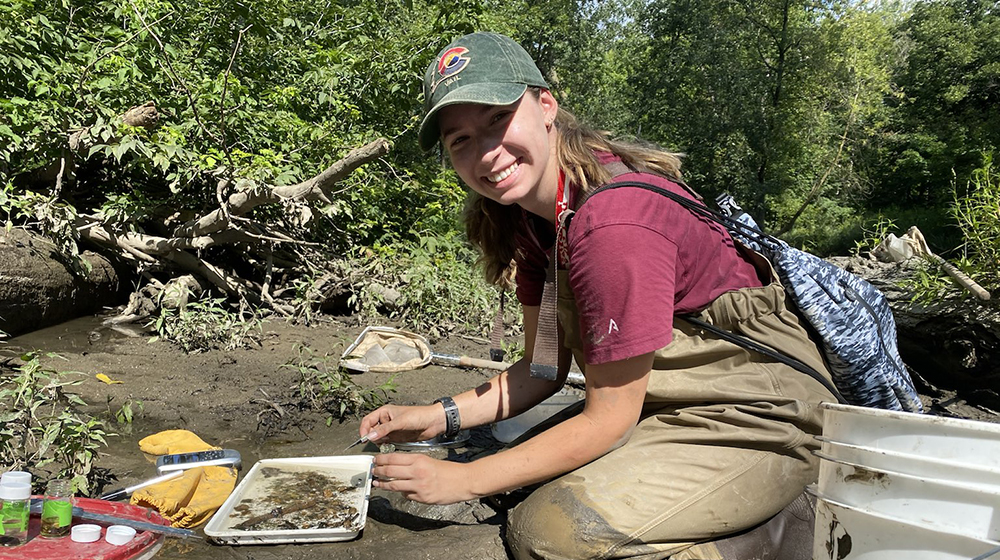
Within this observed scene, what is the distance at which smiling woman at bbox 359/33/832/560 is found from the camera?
1.84 metres

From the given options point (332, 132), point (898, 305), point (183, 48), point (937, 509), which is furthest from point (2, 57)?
point (898, 305)

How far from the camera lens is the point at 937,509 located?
1.42 meters

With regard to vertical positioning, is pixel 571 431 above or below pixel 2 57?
below

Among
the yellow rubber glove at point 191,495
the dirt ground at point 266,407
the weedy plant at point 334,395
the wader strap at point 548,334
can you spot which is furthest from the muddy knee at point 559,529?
the weedy plant at point 334,395

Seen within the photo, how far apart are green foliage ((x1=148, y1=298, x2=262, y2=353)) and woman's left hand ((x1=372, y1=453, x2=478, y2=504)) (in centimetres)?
300

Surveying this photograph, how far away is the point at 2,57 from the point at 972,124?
25.6m

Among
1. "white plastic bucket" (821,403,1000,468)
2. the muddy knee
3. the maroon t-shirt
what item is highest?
the maroon t-shirt

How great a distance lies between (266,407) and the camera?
356 cm

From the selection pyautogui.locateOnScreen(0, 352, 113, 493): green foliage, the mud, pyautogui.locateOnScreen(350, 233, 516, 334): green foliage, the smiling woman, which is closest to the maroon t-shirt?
the smiling woman

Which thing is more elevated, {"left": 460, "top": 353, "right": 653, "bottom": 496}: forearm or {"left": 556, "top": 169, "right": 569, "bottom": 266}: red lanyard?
{"left": 556, "top": 169, "right": 569, "bottom": 266}: red lanyard

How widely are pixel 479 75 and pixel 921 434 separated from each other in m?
1.31

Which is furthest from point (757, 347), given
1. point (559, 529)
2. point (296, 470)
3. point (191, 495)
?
point (191, 495)

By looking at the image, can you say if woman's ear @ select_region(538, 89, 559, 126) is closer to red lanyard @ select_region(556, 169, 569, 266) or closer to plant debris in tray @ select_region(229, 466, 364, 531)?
red lanyard @ select_region(556, 169, 569, 266)

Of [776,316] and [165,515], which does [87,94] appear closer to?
[165,515]
